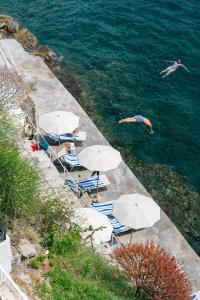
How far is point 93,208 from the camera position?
20.3 metres

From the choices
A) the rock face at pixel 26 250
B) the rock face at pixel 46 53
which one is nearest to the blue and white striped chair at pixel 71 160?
the rock face at pixel 26 250

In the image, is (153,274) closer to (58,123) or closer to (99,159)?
(99,159)

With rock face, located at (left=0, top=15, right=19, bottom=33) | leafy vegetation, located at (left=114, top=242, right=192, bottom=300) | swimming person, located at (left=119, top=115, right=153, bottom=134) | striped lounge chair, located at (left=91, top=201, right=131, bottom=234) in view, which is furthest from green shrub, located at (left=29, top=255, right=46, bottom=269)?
rock face, located at (left=0, top=15, right=19, bottom=33)

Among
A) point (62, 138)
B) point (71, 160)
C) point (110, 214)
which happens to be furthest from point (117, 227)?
point (62, 138)

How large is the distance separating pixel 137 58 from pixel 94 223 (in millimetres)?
17502

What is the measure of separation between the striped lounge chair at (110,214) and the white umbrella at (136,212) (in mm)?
959

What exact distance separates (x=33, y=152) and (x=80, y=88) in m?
8.60

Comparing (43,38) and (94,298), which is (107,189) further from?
(43,38)

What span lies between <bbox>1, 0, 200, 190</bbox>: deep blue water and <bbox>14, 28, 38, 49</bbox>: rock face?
122 centimetres

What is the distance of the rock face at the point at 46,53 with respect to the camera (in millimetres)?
32562

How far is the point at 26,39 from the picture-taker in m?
33.9

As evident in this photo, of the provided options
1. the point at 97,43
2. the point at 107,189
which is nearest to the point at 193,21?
the point at 97,43

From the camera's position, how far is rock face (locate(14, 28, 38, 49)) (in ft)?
110

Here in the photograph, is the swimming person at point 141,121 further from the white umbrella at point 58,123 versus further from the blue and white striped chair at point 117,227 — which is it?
the blue and white striped chair at point 117,227
